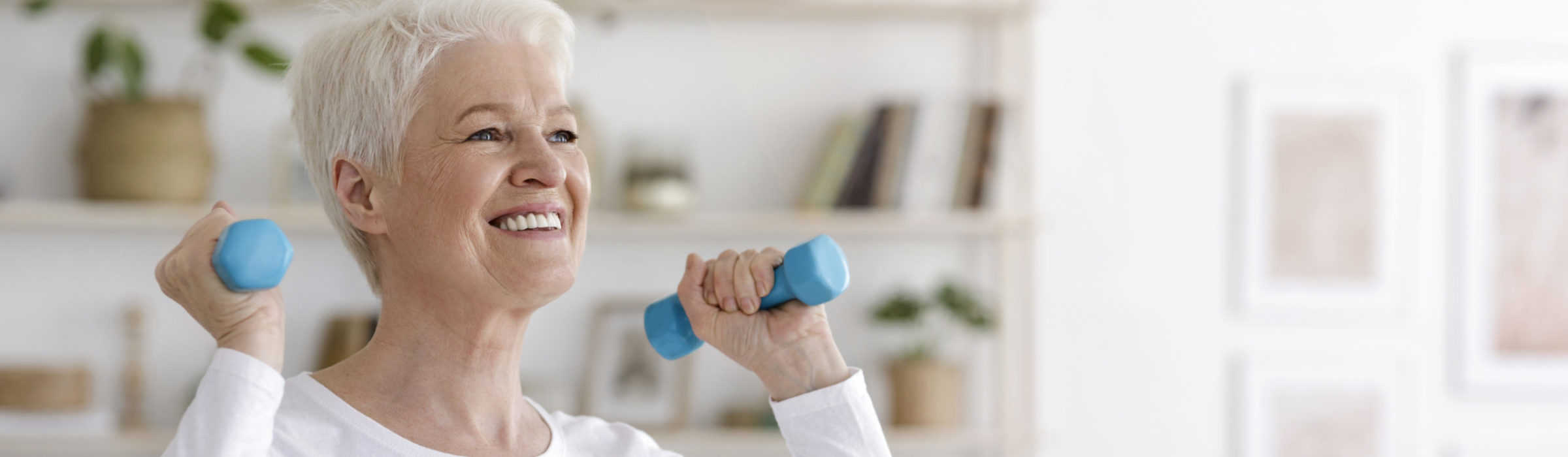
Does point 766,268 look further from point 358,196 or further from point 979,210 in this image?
point 979,210

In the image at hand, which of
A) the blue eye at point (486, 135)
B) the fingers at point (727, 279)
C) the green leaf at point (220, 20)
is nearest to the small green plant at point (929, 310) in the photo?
the green leaf at point (220, 20)

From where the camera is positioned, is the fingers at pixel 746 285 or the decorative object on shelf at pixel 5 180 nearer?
the fingers at pixel 746 285

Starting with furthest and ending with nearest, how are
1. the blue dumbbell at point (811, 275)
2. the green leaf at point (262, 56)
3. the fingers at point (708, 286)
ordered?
the green leaf at point (262, 56) < the fingers at point (708, 286) < the blue dumbbell at point (811, 275)

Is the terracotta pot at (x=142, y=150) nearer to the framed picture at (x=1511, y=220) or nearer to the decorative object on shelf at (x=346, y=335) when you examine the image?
the decorative object on shelf at (x=346, y=335)

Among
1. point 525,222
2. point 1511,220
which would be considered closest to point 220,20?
→ point 525,222

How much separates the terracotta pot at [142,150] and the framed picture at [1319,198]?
229cm

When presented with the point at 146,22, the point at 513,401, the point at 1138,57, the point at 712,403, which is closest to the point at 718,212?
the point at 712,403

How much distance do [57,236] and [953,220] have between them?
6.18 feet

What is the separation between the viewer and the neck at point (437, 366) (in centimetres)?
110

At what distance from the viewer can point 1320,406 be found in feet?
9.66

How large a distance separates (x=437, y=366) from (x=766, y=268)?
30 centimetres

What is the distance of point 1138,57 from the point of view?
9.61ft

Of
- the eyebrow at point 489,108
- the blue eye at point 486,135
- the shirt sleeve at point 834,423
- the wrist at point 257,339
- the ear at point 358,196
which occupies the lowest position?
the shirt sleeve at point 834,423

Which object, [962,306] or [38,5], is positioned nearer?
[38,5]
